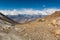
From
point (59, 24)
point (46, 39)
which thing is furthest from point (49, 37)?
point (59, 24)

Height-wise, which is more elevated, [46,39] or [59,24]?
[59,24]

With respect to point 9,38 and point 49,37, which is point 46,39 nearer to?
point 49,37

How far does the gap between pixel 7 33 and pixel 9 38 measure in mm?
1983

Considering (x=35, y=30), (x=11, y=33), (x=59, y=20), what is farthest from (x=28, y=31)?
(x=59, y=20)

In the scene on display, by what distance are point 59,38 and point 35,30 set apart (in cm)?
519

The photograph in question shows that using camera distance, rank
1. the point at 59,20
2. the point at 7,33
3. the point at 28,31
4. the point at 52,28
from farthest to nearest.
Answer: the point at 59,20 → the point at 52,28 → the point at 28,31 → the point at 7,33

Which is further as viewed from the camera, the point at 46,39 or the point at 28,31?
the point at 28,31

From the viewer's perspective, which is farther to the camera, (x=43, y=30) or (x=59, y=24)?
(x=59, y=24)

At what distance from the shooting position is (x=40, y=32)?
31.8 meters

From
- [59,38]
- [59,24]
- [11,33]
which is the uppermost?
[59,24]

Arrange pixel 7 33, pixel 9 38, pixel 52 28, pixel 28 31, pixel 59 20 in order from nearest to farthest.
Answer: pixel 9 38 → pixel 7 33 → pixel 28 31 → pixel 52 28 → pixel 59 20

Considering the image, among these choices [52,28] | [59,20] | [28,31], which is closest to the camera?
[28,31]

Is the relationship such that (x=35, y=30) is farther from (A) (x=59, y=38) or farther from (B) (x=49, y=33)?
(A) (x=59, y=38)

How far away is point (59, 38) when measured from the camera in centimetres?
2984
